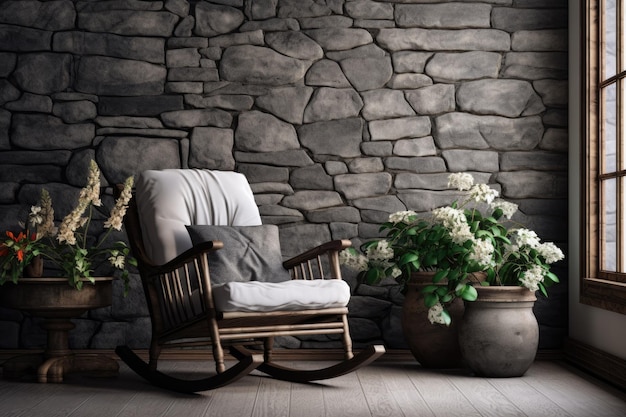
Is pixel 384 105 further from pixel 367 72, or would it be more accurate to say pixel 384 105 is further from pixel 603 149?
pixel 603 149

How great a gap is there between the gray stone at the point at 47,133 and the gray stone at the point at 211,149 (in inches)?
21.2

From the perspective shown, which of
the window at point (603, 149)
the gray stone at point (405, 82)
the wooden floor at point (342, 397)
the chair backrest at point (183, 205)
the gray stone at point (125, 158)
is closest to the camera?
the wooden floor at point (342, 397)

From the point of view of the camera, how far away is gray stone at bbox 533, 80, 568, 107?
429cm

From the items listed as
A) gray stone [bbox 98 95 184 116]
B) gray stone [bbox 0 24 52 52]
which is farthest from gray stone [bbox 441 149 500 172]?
gray stone [bbox 0 24 52 52]

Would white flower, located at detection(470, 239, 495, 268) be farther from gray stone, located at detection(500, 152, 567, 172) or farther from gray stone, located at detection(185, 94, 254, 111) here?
gray stone, located at detection(185, 94, 254, 111)

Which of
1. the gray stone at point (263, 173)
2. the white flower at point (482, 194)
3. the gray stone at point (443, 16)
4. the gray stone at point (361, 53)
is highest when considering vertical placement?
the gray stone at point (443, 16)

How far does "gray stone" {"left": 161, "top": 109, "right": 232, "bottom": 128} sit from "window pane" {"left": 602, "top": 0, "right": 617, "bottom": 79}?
1.94 metres

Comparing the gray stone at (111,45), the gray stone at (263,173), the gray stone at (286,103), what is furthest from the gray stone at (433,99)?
the gray stone at (111,45)

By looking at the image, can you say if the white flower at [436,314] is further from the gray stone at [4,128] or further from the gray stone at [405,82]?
the gray stone at [4,128]

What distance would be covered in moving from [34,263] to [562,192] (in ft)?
8.74

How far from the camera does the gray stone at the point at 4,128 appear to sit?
4.20 meters

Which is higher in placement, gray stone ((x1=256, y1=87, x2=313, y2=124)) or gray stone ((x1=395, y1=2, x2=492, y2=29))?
gray stone ((x1=395, y1=2, x2=492, y2=29))

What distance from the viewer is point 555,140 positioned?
428 centimetres

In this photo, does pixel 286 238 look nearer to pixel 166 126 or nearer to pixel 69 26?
pixel 166 126
